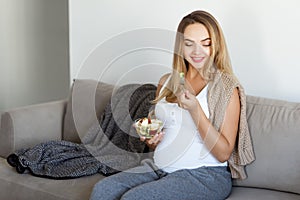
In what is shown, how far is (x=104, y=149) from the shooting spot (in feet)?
7.74

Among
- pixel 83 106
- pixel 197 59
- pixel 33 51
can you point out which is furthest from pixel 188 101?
pixel 33 51

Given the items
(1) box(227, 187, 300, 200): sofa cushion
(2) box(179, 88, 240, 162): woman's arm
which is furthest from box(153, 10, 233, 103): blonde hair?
(1) box(227, 187, 300, 200): sofa cushion

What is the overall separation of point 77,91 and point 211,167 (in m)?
0.97

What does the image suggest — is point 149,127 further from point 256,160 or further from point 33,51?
point 33,51

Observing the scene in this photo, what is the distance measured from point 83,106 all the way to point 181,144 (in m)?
0.79

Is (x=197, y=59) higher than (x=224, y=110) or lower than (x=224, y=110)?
higher

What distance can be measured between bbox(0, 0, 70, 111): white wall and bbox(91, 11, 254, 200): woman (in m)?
2.48

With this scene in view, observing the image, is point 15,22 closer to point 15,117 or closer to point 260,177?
point 15,117

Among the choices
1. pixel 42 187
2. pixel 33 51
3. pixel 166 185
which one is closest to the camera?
pixel 166 185

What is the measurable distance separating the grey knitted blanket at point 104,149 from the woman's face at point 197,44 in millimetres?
407

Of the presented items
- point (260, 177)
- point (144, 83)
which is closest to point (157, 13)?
point (144, 83)

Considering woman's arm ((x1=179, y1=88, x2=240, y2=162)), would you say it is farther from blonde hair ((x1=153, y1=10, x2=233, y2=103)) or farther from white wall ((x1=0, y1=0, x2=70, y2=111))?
white wall ((x1=0, y1=0, x2=70, y2=111))

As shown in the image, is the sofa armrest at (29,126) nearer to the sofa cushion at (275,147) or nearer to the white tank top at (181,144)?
the white tank top at (181,144)

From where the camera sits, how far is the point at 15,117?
2.46 meters
